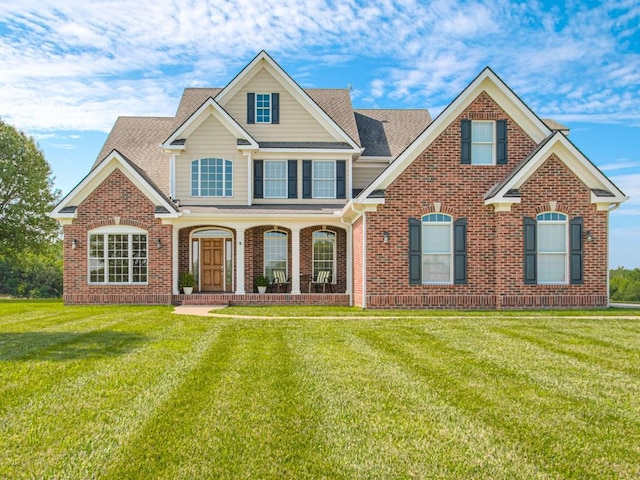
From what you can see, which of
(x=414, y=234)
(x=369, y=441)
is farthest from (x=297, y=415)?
(x=414, y=234)

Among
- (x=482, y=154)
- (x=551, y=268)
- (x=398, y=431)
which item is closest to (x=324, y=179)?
(x=482, y=154)

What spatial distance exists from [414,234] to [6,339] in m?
11.3

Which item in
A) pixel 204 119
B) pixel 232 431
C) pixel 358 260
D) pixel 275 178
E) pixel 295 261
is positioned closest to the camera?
pixel 232 431

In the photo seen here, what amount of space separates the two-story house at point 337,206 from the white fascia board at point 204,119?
2.8 inches

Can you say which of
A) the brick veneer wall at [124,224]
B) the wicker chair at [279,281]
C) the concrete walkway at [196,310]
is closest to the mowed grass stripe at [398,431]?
the concrete walkway at [196,310]

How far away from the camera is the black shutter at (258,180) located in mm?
23516

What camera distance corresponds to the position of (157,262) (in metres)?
21.1

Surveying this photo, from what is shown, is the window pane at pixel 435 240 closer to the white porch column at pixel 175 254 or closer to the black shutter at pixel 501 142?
the black shutter at pixel 501 142

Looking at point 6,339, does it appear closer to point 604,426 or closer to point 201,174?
point 604,426

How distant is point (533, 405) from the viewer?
6797 mm

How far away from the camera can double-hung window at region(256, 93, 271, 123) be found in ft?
79.0

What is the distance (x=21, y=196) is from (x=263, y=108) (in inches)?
663

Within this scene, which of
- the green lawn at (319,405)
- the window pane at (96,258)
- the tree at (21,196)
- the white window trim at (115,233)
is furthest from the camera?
the tree at (21,196)

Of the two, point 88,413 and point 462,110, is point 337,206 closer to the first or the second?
point 462,110
